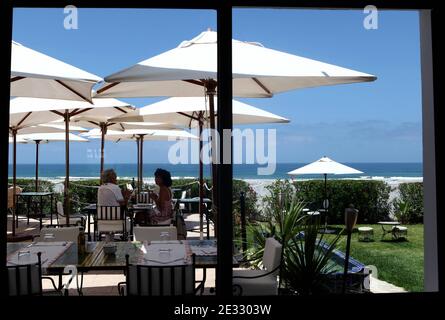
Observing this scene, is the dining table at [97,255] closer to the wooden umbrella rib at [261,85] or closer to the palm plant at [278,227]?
the palm plant at [278,227]

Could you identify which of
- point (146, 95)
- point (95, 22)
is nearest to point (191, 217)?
point (146, 95)

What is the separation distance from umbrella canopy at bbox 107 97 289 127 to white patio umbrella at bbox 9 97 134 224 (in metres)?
0.29

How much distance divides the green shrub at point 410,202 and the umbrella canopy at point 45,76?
11003mm

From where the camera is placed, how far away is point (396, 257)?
390 inches

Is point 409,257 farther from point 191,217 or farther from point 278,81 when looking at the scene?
point 278,81

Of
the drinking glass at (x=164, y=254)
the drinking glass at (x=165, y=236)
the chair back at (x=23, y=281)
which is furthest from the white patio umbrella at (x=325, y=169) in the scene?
the chair back at (x=23, y=281)

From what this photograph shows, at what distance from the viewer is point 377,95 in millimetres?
53938

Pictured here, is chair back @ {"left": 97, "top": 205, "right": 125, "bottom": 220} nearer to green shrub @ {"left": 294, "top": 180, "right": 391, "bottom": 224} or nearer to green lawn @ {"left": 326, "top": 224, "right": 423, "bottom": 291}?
green lawn @ {"left": 326, "top": 224, "right": 423, "bottom": 291}

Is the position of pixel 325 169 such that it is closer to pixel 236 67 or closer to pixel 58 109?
pixel 58 109

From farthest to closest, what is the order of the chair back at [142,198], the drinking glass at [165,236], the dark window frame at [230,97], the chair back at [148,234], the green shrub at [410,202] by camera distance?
the green shrub at [410,202] → the chair back at [142,198] → the chair back at [148,234] → the drinking glass at [165,236] → the dark window frame at [230,97]

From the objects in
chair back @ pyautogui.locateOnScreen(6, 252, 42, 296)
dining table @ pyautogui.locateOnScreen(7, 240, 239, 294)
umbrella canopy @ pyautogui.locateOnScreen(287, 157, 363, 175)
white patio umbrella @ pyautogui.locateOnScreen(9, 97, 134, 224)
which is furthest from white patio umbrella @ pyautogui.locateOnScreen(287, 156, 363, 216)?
chair back @ pyautogui.locateOnScreen(6, 252, 42, 296)

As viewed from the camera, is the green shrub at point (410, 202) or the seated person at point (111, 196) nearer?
the seated person at point (111, 196)

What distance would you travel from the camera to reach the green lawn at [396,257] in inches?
301
